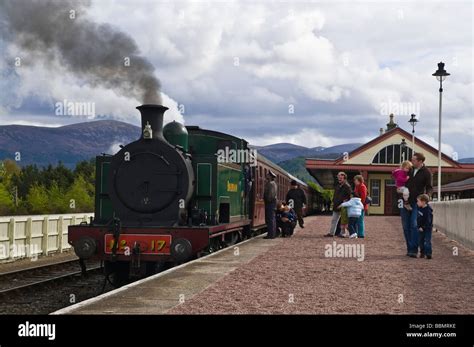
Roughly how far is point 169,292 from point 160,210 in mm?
3795

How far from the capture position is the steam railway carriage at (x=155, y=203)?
11508 mm

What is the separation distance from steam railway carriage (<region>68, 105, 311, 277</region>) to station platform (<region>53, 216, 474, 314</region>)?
636 millimetres

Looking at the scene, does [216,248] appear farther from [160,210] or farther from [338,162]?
[338,162]

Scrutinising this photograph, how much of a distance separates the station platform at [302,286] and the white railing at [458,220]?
144 centimetres

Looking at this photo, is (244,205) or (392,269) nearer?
(392,269)

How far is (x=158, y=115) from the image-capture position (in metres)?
12.0

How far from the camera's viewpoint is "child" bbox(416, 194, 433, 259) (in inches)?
483
